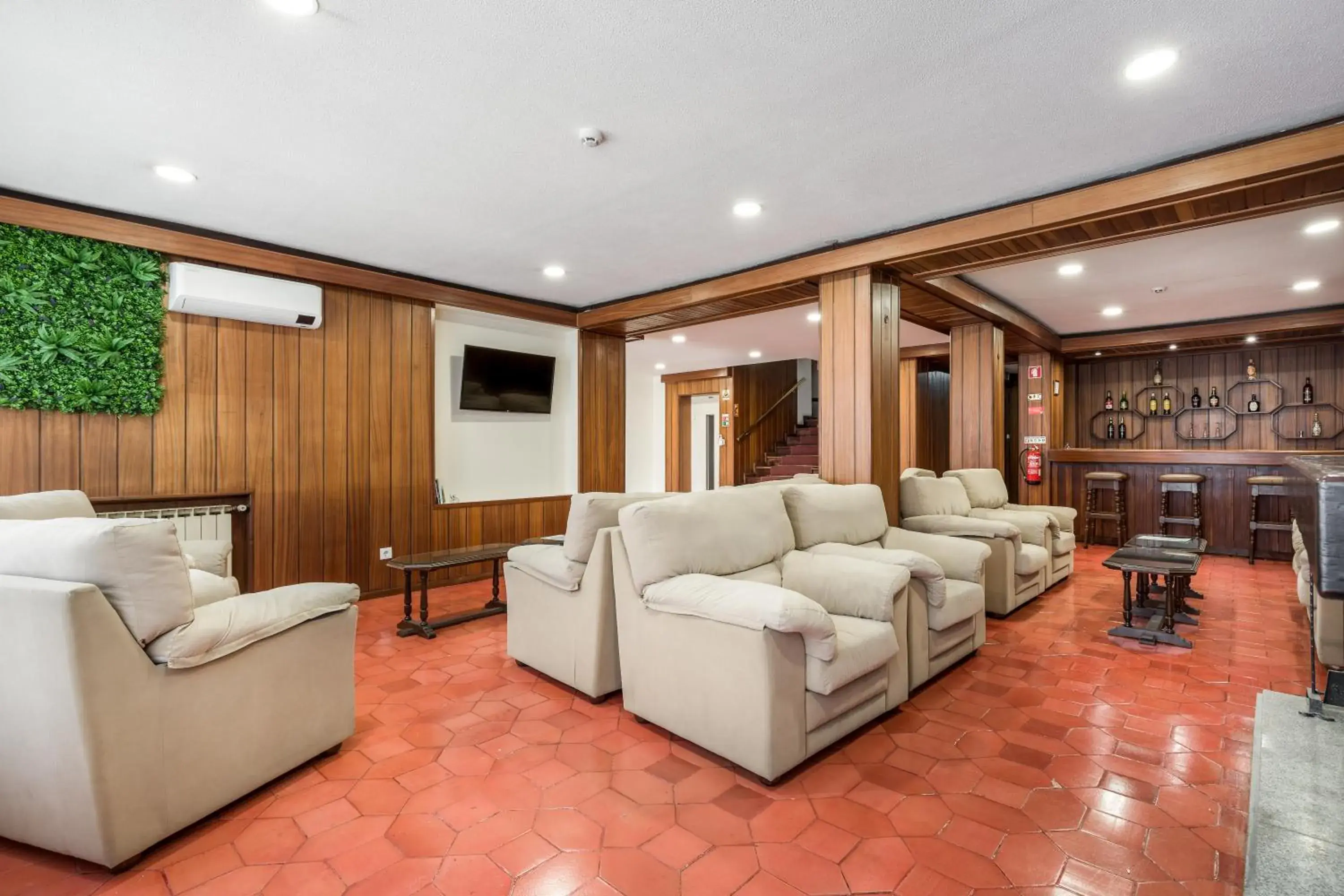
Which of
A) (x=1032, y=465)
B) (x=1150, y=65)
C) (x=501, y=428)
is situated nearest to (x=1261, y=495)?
(x=1032, y=465)

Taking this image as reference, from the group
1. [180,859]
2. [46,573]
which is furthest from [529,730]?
[46,573]

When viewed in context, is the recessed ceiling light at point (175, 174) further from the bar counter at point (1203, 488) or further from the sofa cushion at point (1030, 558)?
the bar counter at point (1203, 488)

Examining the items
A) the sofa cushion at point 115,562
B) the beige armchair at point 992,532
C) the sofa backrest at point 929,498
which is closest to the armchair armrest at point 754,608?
the sofa cushion at point 115,562

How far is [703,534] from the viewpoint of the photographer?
9.08 feet

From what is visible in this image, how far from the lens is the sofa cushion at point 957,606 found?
3.05 m

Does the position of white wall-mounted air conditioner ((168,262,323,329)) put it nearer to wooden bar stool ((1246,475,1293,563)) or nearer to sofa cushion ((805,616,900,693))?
sofa cushion ((805,616,900,693))

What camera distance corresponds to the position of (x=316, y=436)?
15.3 ft

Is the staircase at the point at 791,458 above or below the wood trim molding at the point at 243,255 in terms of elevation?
below

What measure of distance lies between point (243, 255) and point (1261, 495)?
30.7 feet

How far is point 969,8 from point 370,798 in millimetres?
3221

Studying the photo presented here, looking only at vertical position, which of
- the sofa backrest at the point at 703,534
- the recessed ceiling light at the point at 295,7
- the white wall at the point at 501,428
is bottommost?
the sofa backrest at the point at 703,534

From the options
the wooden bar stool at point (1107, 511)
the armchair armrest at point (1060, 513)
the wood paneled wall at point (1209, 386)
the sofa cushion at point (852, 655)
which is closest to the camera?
the sofa cushion at point (852, 655)

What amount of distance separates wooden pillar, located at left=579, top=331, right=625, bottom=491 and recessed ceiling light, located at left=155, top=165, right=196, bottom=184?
358 cm

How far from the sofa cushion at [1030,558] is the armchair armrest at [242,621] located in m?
4.12
